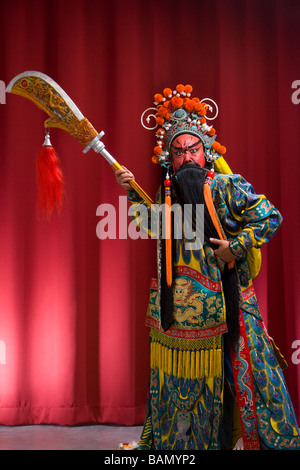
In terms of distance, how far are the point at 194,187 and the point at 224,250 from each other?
300 mm

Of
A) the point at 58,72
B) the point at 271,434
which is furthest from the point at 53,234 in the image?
the point at 271,434

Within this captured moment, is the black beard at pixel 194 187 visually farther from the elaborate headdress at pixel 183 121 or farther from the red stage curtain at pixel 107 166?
the red stage curtain at pixel 107 166

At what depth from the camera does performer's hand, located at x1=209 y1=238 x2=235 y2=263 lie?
2.04 metres

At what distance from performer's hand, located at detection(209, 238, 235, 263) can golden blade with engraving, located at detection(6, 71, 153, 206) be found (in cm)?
56

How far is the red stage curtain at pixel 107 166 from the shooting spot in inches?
110

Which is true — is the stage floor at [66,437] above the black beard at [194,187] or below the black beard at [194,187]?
below

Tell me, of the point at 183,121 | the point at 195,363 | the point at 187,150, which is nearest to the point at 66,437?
the point at 195,363

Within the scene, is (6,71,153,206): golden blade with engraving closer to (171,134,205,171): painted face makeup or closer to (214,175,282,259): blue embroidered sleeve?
(171,134,205,171): painted face makeup

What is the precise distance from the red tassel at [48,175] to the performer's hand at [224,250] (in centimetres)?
76

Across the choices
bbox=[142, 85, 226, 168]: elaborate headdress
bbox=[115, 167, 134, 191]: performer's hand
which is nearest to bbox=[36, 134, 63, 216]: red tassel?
bbox=[115, 167, 134, 191]: performer's hand

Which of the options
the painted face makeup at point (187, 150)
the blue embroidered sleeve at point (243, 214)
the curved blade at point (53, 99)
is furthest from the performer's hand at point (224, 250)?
the curved blade at point (53, 99)

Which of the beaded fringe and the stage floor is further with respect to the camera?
the stage floor

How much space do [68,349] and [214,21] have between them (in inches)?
81.4

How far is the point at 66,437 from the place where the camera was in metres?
2.60
